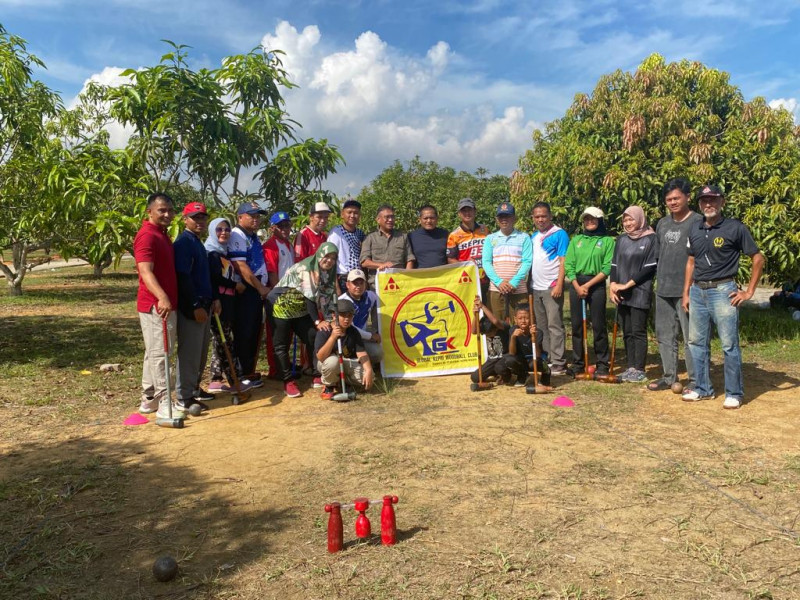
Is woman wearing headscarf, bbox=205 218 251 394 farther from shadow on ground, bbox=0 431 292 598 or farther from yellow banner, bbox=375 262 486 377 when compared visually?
shadow on ground, bbox=0 431 292 598

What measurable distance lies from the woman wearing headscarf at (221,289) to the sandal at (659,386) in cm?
458

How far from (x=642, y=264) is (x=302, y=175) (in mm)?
4469

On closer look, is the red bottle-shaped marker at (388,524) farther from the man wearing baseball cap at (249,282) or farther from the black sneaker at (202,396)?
the man wearing baseball cap at (249,282)

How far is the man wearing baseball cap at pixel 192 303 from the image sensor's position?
20.3 ft

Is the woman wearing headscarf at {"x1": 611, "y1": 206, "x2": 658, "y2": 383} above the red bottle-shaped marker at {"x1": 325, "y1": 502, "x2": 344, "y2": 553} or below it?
above

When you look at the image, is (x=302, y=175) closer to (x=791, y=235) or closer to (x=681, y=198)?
(x=681, y=198)

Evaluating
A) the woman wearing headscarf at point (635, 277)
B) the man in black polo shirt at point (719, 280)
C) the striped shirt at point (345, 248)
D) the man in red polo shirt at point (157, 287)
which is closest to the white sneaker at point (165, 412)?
the man in red polo shirt at point (157, 287)

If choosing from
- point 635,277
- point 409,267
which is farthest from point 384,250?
point 635,277

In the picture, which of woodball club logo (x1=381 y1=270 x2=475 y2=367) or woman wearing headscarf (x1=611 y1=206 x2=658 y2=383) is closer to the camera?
woman wearing headscarf (x1=611 y1=206 x2=658 y2=383)

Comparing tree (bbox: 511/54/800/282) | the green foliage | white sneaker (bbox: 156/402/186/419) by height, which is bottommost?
white sneaker (bbox: 156/402/186/419)

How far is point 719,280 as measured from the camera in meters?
6.11

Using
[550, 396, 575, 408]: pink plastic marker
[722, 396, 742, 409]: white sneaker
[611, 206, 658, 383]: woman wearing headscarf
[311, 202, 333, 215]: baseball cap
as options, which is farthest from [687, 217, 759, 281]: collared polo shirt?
[311, 202, 333, 215]: baseball cap

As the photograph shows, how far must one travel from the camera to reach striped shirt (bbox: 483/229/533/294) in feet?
25.1

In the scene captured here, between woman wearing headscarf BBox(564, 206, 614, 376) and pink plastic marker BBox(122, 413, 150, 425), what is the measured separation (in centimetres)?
489
